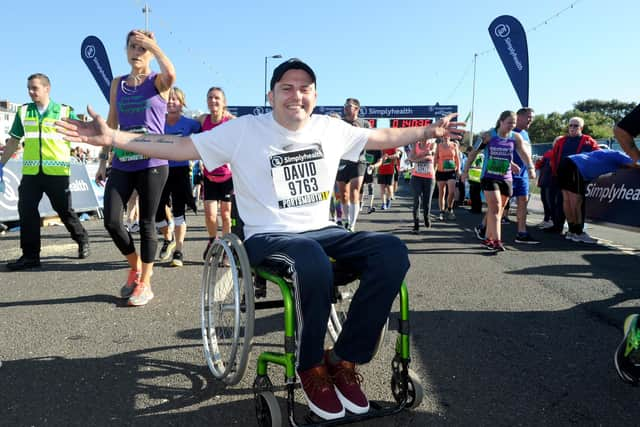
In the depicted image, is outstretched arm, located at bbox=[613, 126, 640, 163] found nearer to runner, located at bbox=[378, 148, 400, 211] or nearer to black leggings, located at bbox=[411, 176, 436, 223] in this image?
black leggings, located at bbox=[411, 176, 436, 223]

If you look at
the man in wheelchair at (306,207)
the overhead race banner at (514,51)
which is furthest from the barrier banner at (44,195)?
the overhead race banner at (514,51)

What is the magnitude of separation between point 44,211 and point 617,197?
8.98m

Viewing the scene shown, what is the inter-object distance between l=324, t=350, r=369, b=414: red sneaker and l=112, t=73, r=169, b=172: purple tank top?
239 centimetres

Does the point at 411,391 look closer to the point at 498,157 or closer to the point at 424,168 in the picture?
the point at 498,157

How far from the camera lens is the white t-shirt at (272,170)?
7.95 ft

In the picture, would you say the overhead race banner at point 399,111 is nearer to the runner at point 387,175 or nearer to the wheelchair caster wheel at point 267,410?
the runner at point 387,175


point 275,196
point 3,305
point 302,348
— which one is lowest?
point 3,305

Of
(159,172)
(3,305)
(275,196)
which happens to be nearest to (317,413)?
(275,196)

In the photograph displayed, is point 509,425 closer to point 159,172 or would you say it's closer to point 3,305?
point 159,172

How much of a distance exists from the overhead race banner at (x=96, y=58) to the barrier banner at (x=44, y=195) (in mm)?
5319

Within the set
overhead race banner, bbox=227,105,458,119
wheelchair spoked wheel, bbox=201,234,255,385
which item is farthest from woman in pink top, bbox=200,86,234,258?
overhead race banner, bbox=227,105,458,119

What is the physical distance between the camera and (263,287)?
96.4 inches

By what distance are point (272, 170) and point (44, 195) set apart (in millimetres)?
7643

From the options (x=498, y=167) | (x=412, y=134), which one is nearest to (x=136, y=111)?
(x=412, y=134)
